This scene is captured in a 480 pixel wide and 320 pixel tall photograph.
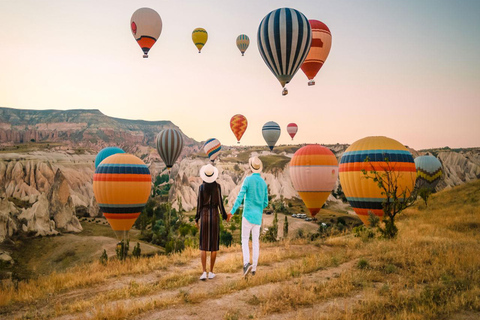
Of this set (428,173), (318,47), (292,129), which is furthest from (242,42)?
(428,173)

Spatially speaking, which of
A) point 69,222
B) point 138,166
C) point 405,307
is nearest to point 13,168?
point 69,222

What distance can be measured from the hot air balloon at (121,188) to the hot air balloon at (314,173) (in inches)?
394

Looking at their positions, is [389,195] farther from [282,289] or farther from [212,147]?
[212,147]

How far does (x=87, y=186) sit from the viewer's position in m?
91.6

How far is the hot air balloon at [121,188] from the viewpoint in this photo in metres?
19.5

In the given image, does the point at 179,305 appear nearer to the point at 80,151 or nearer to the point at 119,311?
the point at 119,311

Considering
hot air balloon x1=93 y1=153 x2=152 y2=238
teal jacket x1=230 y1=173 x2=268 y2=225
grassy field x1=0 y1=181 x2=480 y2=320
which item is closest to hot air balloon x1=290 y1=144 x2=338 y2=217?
hot air balloon x1=93 y1=153 x2=152 y2=238

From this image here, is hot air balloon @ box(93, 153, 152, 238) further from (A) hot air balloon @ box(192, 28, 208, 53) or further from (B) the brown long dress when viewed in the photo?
(A) hot air balloon @ box(192, 28, 208, 53)

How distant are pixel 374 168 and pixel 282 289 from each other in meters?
10.2

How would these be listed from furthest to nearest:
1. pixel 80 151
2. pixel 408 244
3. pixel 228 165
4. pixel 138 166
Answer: pixel 80 151
pixel 228 165
pixel 138 166
pixel 408 244

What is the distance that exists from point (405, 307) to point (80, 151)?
13747cm

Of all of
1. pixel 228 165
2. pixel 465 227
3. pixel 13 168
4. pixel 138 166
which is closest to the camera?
pixel 465 227

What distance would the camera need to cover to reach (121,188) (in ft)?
64.0

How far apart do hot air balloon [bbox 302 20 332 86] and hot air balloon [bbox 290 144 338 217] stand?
190 inches
